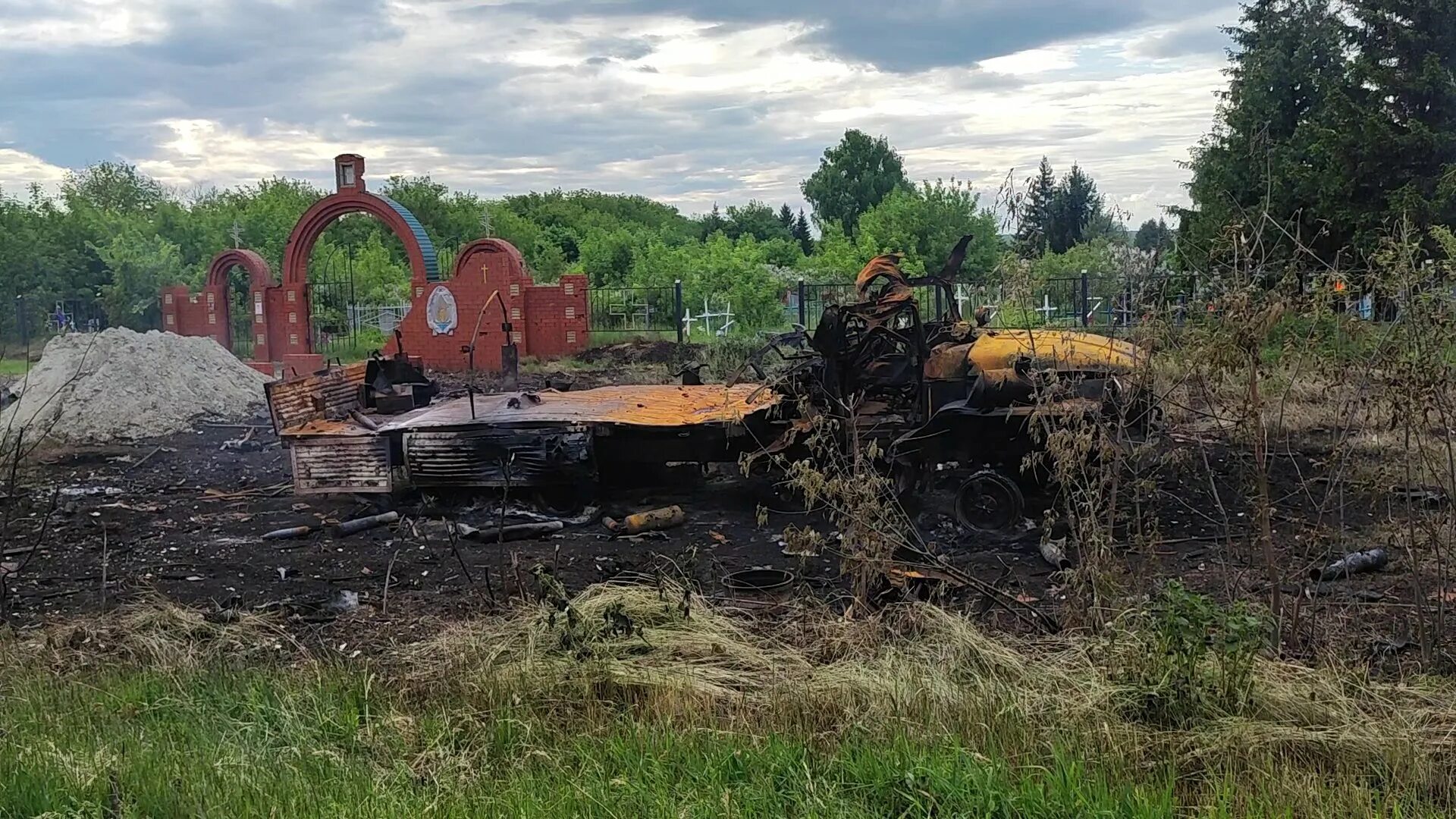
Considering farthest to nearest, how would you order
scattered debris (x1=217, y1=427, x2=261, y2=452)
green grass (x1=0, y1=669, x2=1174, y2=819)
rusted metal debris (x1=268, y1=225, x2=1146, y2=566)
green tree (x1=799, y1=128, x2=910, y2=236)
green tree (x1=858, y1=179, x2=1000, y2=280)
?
green tree (x1=799, y1=128, x2=910, y2=236)
green tree (x1=858, y1=179, x2=1000, y2=280)
scattered debris (x1=217, y1=427, x2=261, y2=452)
rusted metal debris (x1=268, y1=225, x2=1146, y2=566)
green grass (x1=0, y1=669, x2=1174, y2=819)

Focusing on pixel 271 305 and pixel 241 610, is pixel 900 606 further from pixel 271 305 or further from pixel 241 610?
pixel 271 305

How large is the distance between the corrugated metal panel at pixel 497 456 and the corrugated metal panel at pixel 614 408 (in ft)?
0.33

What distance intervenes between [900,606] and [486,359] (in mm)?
19297

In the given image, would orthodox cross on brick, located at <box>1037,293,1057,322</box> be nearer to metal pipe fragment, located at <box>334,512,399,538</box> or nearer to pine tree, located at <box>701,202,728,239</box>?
metal pipe fragment, located at <box>334,512,399,538</box>

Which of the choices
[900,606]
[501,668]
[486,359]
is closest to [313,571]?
[501,668]

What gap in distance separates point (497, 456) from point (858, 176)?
59.2 metres

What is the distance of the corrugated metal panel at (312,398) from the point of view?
991 cm

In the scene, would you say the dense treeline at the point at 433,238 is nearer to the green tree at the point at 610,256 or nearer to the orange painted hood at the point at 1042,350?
the green tree at the point at 610,256

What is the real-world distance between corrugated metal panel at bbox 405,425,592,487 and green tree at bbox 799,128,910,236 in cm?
5750

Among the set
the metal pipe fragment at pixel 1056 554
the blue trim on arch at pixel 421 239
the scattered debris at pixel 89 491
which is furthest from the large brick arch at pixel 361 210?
the metal pipe fragment at pixel 1056 554

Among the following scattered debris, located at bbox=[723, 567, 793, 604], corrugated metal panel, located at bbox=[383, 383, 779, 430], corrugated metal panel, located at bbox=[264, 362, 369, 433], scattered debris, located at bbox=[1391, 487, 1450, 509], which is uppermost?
corrugated metal panel, located at bbox=[264, 362, 369, 433]

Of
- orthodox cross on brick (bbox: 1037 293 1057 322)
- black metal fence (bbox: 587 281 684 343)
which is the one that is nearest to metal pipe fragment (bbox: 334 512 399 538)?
orthodox cross on brick (bbox: 1037 293 1057 322)

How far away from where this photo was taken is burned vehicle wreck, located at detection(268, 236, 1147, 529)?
348 inches

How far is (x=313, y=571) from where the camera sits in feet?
25.9
